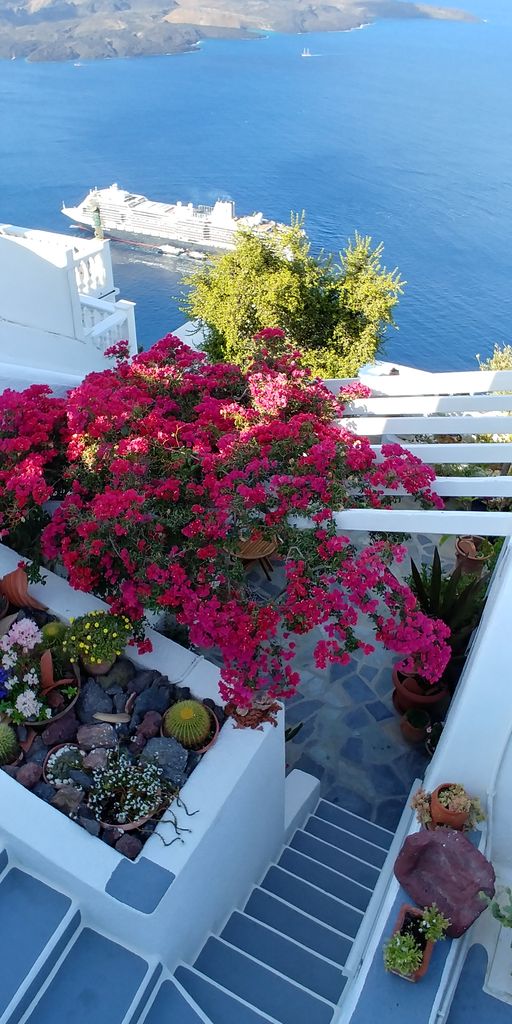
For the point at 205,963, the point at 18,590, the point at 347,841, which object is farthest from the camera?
the point at 347,841

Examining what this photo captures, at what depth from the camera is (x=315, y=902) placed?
508cm

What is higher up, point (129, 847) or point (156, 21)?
point (156, 21)

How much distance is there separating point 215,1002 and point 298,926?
1.07 meters

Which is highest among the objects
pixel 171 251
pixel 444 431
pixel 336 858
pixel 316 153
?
pixel 444 431

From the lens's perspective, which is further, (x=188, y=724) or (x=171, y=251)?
(x=171, y=251)

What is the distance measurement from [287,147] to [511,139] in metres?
26.6

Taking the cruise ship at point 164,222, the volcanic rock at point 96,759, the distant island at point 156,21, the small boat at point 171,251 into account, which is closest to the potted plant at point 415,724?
the volcanic rock at point 96,759

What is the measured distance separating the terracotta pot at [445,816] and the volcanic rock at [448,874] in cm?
15

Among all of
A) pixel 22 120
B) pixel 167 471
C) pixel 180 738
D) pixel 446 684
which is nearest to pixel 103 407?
pixel 167 471

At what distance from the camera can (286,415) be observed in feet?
19.0

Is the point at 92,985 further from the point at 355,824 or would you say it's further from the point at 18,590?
the point at 355,824

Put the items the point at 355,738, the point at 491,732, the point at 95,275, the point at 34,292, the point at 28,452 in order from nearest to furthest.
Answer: the point at 491,732, the point at 28,452, the point at 355,738, the point at 34,292, the point at 95,275

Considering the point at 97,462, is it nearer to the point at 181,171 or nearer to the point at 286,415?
the point at 286,415

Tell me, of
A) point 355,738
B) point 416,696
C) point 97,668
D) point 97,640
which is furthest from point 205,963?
point 416,696
